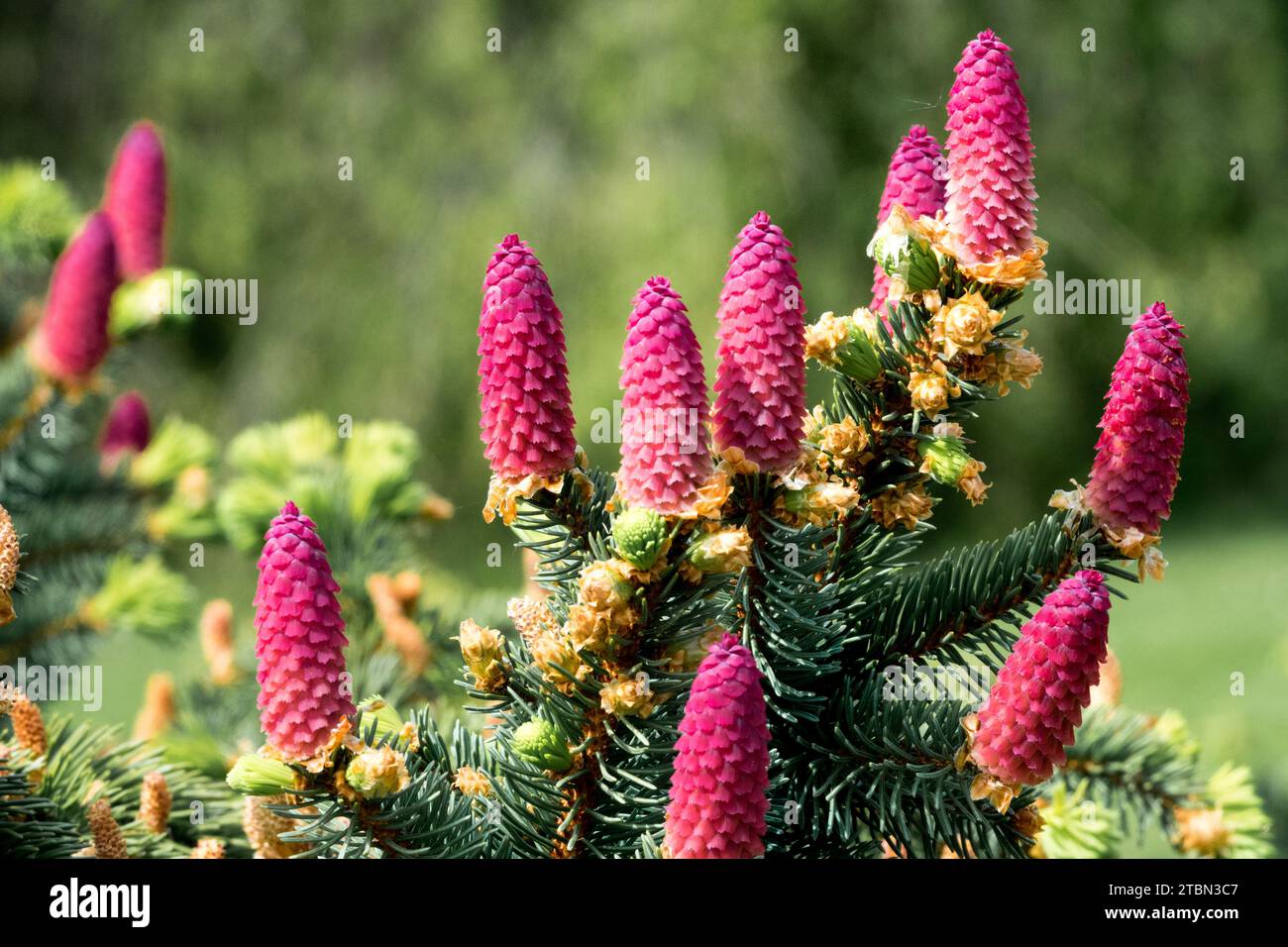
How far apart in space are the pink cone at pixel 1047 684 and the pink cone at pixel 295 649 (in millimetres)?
217

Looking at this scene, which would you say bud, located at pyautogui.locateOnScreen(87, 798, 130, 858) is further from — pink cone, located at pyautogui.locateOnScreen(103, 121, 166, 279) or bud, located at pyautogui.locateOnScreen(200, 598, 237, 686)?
pink cone, located at pyautogui.locateOnScreen(103, 121, 166, 279)

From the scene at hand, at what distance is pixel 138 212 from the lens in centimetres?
95

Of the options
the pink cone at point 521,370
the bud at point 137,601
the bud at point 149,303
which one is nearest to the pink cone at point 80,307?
the bud at point 149,303

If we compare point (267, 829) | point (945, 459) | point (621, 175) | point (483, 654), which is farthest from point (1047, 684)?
point (621, 175)

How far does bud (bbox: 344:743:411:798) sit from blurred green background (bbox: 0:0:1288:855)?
3.14 metres

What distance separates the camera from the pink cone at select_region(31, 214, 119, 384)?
87 centimetres

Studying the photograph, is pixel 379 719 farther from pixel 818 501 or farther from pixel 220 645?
pixel 220 645

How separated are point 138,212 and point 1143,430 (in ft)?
2.39

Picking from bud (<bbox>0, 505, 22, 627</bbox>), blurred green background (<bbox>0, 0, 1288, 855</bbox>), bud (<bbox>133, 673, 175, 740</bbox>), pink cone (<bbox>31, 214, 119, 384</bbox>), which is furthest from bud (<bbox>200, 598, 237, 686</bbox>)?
blurred green background (<bbox>0, 0, 1288, 855</bbox>)

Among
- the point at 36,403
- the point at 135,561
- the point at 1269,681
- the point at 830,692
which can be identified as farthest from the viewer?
the point at 1269,681

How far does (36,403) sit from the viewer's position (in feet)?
3.01

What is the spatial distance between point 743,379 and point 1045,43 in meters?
3.89
